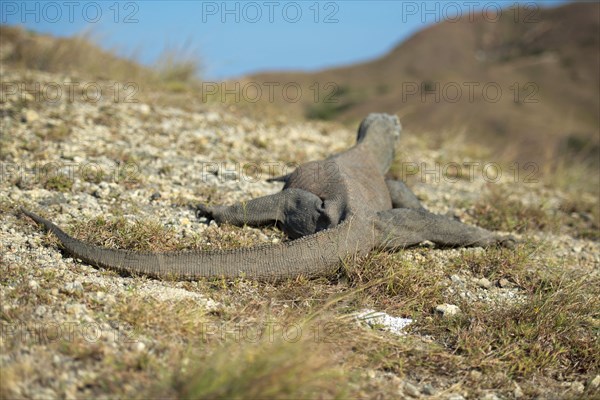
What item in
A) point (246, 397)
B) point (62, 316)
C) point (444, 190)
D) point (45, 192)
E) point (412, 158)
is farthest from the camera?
point (412, 158)

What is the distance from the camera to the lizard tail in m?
3.88

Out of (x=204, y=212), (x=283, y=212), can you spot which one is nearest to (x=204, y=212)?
(x=204, y=212)

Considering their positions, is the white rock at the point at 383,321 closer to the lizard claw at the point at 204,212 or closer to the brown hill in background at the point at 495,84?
the lizard claw at the point at 204,212

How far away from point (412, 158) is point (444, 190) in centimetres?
132

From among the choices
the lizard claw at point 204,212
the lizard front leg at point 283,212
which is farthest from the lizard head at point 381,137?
the lizard claw at point 204,212

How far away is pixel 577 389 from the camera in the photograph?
351cm

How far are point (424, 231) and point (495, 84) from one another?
2499 cm

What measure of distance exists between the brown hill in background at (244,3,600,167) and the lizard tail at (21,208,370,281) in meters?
6.74

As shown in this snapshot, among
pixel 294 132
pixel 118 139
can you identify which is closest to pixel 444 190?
pixel 294 132

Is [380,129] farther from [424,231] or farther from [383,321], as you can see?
[383,321]

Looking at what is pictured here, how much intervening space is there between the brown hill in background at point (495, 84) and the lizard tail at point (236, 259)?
6743 millimetres

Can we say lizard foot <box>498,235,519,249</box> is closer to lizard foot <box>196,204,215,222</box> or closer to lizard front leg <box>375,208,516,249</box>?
lizard front leg <box>375,208,516,249</box>

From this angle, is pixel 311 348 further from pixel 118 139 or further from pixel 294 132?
pixel 294 132

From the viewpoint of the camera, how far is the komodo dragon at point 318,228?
3.92 meters
